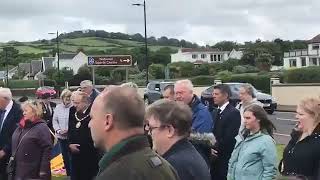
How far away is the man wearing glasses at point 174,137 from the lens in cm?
420

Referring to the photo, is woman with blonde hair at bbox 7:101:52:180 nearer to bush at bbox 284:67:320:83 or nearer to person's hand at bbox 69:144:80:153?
person's hand at bbox 69:144:80:153

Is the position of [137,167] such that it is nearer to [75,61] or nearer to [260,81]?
[260,81]

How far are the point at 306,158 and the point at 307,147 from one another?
0.12m

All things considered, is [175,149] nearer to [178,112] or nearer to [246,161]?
[178,112]

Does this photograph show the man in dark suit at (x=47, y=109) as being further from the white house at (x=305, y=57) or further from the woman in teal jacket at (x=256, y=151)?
the white house at (x=305, y=57)

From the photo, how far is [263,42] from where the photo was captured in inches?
4877

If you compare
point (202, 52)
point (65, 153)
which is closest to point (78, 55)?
point (202, 52)

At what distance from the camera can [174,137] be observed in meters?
4.27

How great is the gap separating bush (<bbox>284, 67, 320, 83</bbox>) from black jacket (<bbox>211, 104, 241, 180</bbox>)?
37.8 metres

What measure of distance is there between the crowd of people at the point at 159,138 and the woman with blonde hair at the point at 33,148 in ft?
0.04

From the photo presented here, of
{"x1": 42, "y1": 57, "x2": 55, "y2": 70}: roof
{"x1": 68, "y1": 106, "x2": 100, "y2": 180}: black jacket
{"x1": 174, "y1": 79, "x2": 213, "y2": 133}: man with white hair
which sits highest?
{"x1": 42, "y1": 57, "x2": 55, "y2": 70}: roof

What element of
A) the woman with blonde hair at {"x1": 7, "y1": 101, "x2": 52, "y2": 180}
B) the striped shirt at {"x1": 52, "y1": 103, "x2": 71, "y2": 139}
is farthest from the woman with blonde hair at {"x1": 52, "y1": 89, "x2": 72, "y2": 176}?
the woman with blonde hair at {"x1": 7, "y1": 101, "x2": 52, "y2": 180}

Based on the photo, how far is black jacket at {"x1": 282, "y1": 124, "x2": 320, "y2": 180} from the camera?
17.5 feet

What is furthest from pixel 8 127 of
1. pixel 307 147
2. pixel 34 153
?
pixel 307 147
